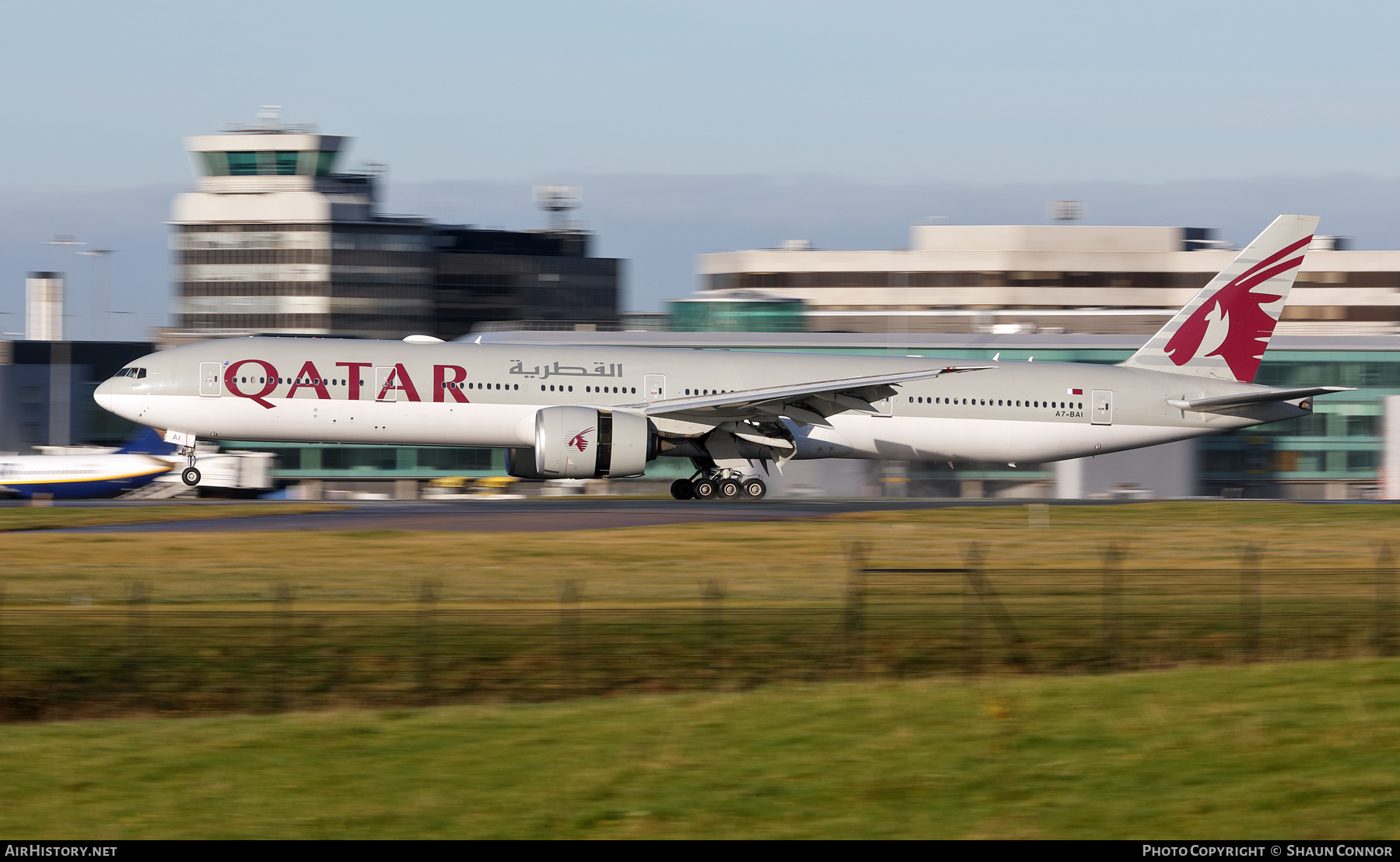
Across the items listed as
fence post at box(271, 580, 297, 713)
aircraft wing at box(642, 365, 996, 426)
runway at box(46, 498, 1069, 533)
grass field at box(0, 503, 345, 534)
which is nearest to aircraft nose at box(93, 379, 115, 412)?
grass field at box(0, 503, 345, 534)

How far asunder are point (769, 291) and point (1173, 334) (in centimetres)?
8626

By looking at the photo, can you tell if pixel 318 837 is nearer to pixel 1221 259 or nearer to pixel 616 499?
pixel 616 499

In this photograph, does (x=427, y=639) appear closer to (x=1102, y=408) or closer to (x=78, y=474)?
(x=1102, y=408)

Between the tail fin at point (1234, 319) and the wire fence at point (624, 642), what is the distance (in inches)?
1011

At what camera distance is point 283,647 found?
57.6 feet

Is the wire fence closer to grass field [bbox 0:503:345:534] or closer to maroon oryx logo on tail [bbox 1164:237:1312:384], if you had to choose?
grass field [bbox 0:503:345:534]

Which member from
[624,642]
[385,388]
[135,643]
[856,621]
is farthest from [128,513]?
[856,621]

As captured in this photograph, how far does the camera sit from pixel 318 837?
1098 centimetres

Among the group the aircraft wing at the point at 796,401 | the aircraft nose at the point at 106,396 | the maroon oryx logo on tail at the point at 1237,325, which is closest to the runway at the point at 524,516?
the aircraft wing at the point at 796,401

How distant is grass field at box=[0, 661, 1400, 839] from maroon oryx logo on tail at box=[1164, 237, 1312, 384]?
3251 centimetres

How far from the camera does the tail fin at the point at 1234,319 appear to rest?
46875 millimetres

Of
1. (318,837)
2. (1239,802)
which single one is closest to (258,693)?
(318,837)

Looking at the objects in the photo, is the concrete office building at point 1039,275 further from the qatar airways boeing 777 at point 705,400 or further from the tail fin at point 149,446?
the qatar airways boeing 777 at point 705,400
